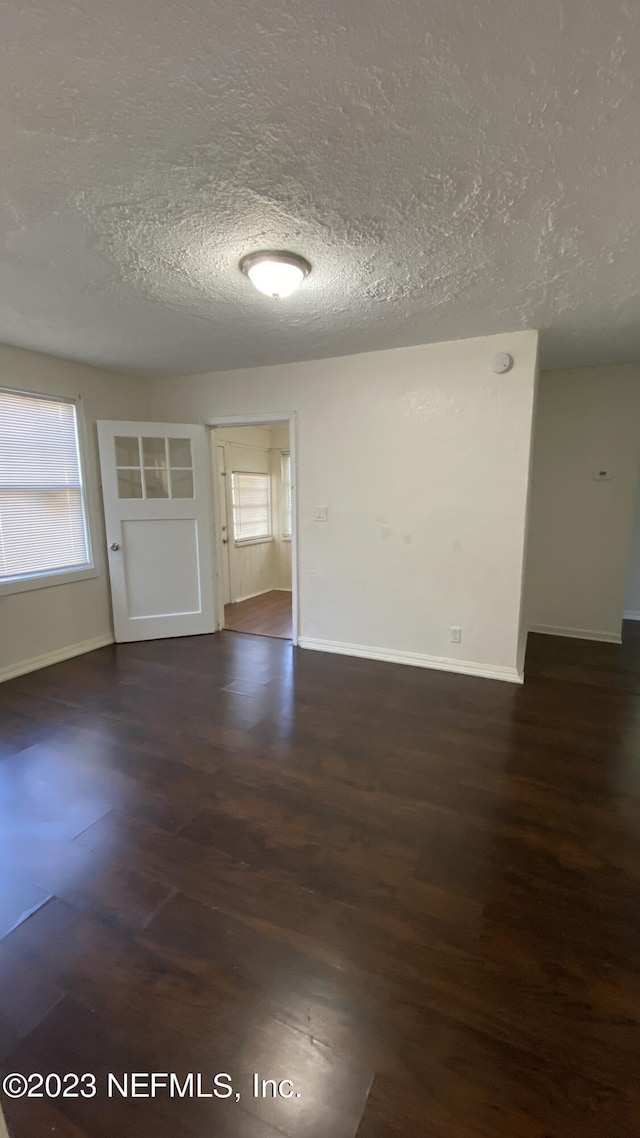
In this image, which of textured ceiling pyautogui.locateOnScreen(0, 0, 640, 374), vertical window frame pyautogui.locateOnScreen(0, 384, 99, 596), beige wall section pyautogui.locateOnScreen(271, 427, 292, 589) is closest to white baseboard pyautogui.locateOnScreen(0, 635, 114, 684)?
vertical window frame pyautogui.locateOnScreen(0, 384, 99, 596)

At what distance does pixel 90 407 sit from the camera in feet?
13.2

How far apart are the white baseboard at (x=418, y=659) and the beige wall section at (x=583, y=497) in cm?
143

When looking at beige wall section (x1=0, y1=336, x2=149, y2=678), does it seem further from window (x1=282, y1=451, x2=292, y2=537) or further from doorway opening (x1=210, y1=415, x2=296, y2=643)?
window (x1=282, y1=451, x2=292, y2=537)

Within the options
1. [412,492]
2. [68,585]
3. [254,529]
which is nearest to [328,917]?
[412,492]

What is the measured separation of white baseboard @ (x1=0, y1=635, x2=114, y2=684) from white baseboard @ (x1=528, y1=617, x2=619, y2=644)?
4135mm

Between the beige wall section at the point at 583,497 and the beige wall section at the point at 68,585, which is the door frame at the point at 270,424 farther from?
the beige wall section at the point at 583,497

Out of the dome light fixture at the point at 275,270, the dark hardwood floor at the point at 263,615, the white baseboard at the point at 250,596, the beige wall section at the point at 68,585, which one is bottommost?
the dark hardwood floor at the point at 263,615

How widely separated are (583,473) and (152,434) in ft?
12.7

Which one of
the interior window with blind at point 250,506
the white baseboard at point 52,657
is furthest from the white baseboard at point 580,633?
the white baseboard at point 52,657

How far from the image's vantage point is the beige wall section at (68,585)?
3516 mm

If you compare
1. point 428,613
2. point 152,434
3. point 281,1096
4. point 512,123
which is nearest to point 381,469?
point 428,613

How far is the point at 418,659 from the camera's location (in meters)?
3.74

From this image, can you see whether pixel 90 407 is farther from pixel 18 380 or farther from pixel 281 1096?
pixel 281 1096

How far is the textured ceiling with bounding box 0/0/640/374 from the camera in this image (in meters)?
1.03
